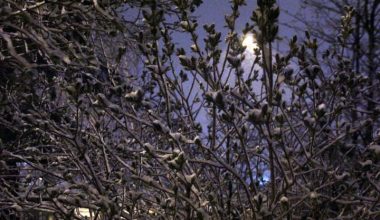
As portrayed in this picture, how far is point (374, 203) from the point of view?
2957 millimetres

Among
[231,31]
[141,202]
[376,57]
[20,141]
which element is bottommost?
[141,202]

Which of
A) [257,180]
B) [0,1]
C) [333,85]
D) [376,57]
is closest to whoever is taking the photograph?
[0,1]

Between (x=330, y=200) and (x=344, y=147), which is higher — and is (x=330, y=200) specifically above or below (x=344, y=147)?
below

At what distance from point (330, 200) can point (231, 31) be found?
4.34 feet

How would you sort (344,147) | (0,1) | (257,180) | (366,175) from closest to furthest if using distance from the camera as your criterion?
(366,175)
(0,1)
(344,147)
(257,180)

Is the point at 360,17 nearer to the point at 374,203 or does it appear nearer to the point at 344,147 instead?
A: the point at 344,147

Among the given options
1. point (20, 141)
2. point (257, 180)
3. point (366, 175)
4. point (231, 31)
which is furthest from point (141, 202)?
point (20, 141)

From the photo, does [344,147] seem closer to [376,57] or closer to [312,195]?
[312,195]

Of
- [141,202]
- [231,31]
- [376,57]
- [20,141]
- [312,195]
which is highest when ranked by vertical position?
[376,57]

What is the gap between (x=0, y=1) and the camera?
3.14 metres

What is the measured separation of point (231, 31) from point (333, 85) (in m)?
0.81

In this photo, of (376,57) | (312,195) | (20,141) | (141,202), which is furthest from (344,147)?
(376,57)

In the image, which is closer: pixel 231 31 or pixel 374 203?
pixel 374 203

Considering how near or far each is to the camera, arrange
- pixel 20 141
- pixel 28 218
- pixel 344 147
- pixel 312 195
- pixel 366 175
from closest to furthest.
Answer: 1. pixel 312 195
2. pixel 366 175
3. pixel 344 147
4. pixel 28 218
5. pixel 20 141
